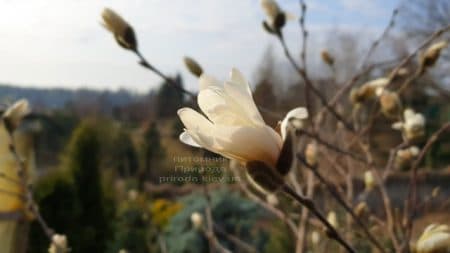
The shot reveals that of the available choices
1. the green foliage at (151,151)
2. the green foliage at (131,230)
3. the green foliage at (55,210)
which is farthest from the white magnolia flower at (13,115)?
the green foliage at (151,151)

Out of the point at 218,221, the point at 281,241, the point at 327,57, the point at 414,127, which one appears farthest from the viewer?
the point at 218,221

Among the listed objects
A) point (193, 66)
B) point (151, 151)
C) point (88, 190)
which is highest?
point (151, 151)

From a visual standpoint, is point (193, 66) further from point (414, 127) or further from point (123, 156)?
point (123, 156)

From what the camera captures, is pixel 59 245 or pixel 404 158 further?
pixel 404 158

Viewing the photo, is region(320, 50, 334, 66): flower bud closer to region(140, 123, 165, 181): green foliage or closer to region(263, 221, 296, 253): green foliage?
region(263, 221, 296, 253): green foliage

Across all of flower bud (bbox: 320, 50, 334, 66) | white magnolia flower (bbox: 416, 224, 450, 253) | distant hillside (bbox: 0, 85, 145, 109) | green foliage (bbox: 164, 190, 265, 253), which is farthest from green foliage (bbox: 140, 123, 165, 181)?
white magnolia flower (bbox: 416, 224, 450, 253)

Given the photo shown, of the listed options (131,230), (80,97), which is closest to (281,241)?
(131,230)

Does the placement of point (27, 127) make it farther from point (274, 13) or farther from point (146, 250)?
point (146, 250)
